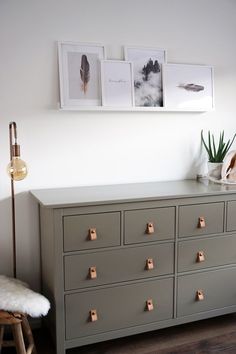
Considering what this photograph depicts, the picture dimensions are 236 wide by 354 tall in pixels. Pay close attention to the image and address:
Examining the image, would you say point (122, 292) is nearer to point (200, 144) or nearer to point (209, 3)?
point (200, 144)

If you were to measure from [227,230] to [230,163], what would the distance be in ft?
1.76

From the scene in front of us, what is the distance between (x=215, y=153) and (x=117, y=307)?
1.35m

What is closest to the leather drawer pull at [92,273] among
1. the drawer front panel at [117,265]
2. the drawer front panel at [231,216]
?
the drawer front panel at [117,265]

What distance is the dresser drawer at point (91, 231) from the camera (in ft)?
6.41

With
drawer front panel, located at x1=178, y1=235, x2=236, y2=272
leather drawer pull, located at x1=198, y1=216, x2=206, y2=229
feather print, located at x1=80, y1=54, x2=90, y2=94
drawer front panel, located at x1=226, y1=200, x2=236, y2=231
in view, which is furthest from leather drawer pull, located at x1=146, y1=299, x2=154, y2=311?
feather print, located at x1=80, y1=54, x2=90, y2=94

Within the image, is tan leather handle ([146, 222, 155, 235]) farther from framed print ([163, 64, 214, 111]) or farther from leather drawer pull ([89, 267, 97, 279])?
framed print ([163, 64, 214, 111])

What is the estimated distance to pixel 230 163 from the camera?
263cm

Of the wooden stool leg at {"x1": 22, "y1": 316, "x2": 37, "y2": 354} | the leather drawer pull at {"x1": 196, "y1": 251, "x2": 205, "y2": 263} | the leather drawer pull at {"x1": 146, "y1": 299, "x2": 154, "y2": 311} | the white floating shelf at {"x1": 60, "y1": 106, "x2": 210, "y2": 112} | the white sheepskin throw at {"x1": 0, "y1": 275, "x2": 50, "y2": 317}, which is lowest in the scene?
the wooden stool leg at {"x1": 22, "y1": 316, "x2": 37, "y2": 354}

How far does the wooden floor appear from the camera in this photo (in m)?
2.18

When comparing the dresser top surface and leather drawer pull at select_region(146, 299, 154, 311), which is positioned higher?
the dresser top surface

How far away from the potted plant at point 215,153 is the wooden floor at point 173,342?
106 centimetres

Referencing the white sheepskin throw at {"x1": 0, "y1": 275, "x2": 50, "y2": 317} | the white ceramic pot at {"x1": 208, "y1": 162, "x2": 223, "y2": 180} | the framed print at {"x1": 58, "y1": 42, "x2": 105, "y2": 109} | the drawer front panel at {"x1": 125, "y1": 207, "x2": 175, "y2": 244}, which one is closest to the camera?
the white sheepskin throw at {"x1": 0, "y1": 275, "x2": 50, "y2": 317}

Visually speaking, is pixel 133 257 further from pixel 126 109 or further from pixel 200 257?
pixel 126 109

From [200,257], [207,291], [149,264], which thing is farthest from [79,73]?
[207,291]
